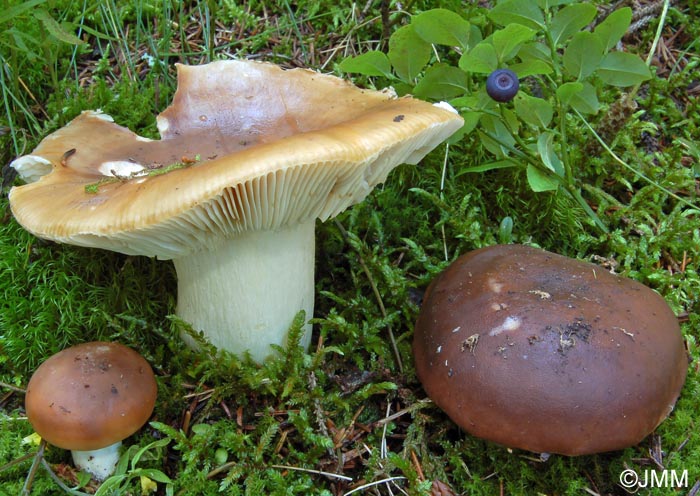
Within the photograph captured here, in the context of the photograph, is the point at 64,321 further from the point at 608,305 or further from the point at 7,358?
the point at 608,305

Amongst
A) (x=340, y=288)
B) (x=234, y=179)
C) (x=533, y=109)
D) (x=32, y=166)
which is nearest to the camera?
(x=234, y=179)

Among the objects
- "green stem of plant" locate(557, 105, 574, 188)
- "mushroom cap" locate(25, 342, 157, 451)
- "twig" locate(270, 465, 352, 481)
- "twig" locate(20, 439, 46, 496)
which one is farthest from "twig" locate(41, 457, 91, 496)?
"green stem of plant" locate(557, 105, 574, 188)

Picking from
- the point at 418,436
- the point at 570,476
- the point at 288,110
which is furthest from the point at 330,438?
the point at 288,110

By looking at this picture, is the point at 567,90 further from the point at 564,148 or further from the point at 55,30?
the point at 55,30

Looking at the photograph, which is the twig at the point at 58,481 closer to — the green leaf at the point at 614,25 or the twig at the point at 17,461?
the twig at the point at 17,461

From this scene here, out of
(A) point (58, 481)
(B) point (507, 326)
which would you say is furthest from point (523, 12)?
(A) point (58, 481)
